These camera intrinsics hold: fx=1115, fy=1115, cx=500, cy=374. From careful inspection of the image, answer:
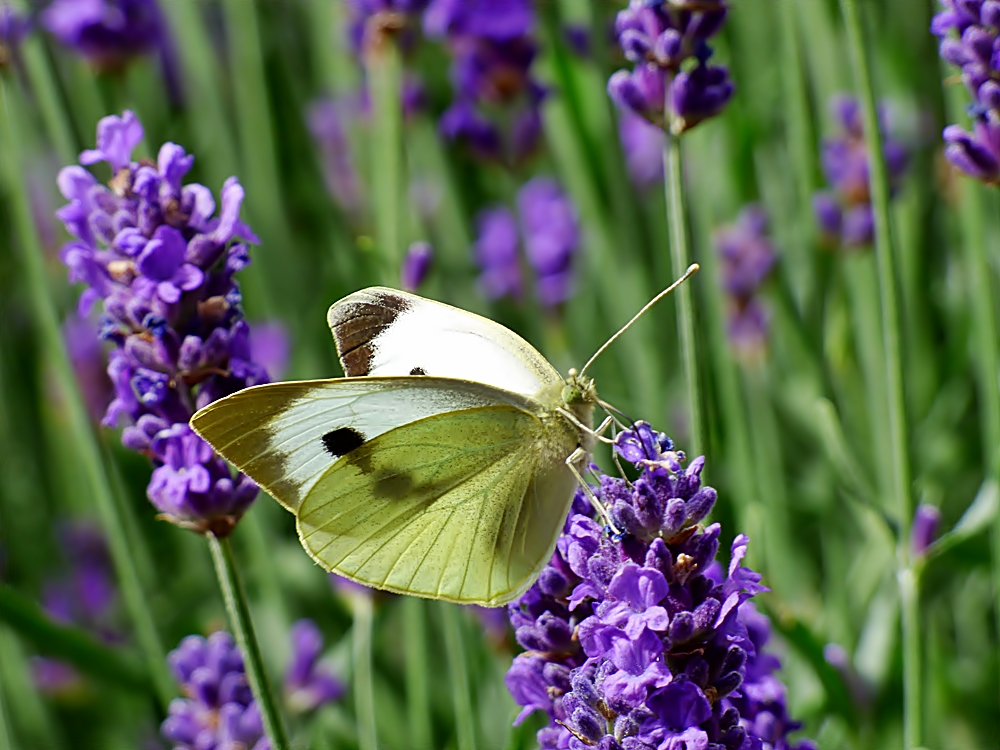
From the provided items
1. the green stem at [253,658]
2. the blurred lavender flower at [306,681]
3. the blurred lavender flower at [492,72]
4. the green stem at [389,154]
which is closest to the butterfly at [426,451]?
the green stem at [253,658]

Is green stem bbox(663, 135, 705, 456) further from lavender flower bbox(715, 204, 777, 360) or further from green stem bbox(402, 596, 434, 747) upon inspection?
lavender flower bbox(715, 204, 777, 360)

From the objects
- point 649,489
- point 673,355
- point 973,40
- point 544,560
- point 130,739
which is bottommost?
point 130,739

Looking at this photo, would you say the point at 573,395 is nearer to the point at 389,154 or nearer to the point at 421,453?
the point at 421,453

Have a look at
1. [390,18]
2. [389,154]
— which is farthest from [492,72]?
[389,154]

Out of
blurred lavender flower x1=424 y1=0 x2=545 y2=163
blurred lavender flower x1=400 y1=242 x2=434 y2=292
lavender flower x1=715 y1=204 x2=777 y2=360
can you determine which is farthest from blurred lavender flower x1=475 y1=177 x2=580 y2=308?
blurred lavender flower x1=400 y1=242 x2=434 y2=292

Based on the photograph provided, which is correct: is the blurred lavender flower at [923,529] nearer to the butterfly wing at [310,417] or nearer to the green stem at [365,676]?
the butterfly wing at [310,417]

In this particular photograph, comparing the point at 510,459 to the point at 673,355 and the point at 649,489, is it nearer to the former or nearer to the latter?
the point at 649,489

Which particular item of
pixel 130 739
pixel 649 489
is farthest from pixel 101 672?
pixel 649 489
